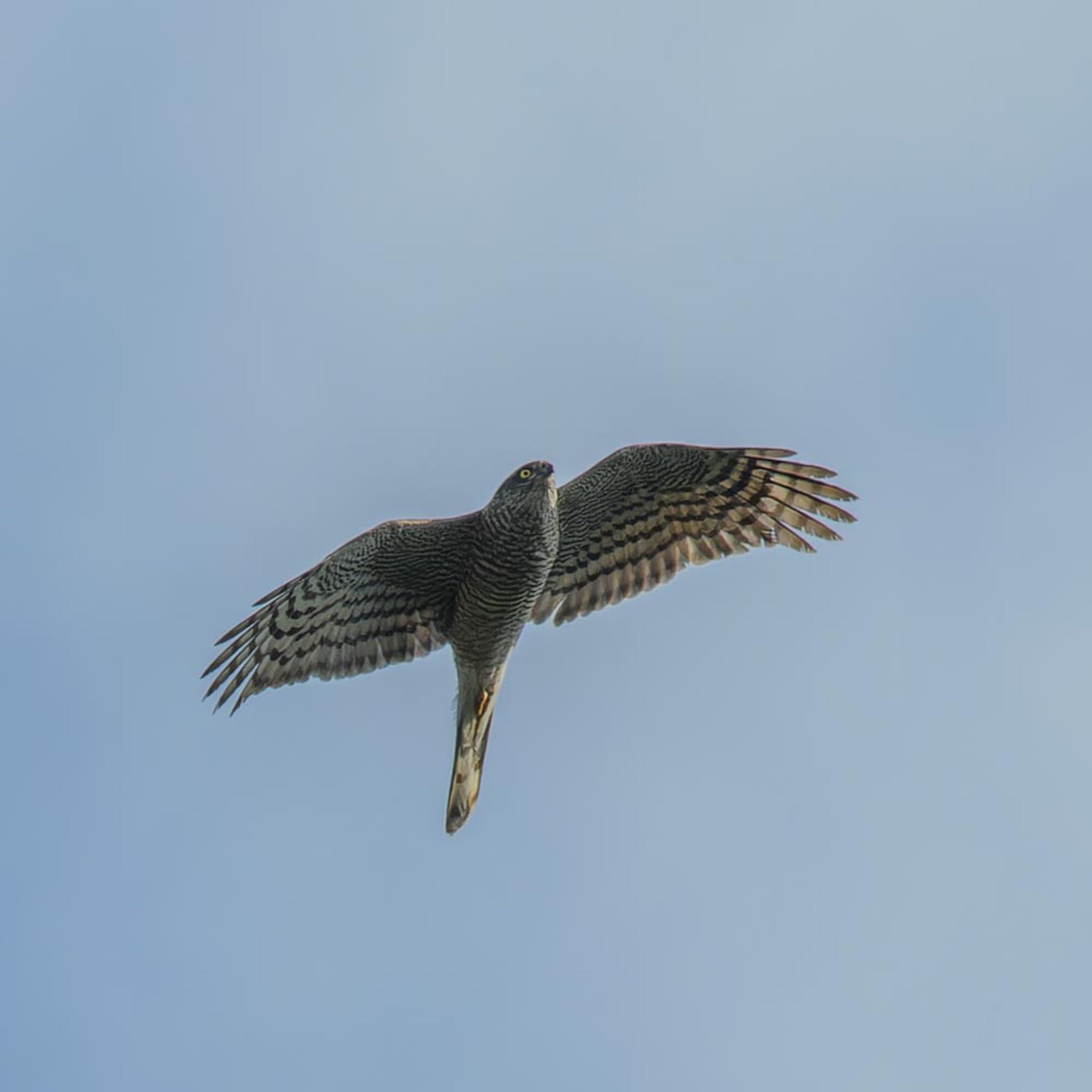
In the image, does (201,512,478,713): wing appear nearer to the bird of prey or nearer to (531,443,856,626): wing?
the bird of prey

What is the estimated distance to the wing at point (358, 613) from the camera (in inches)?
529

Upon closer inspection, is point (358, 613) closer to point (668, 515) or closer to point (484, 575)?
point (484, 575)

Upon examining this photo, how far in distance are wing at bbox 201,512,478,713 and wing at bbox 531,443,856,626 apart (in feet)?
3.28

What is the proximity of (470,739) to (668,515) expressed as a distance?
2.69 metres

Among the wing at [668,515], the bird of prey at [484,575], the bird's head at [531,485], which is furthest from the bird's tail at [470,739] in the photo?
the bird's head at [531,485]

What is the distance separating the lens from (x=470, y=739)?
542 inches

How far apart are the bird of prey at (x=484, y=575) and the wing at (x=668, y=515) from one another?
0.01 meters

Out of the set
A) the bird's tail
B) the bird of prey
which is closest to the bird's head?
the bird of prey

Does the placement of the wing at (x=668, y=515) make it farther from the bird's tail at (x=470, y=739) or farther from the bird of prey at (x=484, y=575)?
the bird's tail at (x=470, y=739)

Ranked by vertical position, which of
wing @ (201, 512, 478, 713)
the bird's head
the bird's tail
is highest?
the bird's head

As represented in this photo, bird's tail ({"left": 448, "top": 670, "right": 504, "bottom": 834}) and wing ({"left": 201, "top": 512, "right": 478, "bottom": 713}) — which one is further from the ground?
wing ({"left": 201, "top": 512, "right": 478, "bottom": 713})

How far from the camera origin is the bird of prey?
13469 mm

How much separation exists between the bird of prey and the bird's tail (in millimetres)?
11


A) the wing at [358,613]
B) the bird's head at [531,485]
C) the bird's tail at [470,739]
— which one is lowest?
the bird's tail at [470,739]
